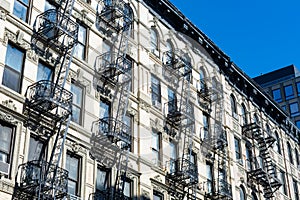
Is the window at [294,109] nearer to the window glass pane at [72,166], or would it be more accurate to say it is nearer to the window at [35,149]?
the window glass pane at [72,166]

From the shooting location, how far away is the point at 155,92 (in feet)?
94.2

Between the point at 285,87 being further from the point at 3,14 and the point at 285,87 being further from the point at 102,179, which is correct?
the point at 3,14

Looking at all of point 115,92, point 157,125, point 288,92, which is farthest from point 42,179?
point 288,92

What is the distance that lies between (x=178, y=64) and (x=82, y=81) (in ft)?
30.3

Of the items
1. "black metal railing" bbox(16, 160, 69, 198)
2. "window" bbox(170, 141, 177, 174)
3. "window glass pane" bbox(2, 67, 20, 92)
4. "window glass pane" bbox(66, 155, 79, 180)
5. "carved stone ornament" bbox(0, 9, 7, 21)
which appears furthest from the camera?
"window" bbox(170, 141, 177, 174)

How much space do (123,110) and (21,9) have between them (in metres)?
6.53

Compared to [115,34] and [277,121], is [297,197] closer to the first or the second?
[277,121]

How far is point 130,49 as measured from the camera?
27484mm

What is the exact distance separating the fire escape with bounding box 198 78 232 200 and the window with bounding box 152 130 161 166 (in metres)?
4.02

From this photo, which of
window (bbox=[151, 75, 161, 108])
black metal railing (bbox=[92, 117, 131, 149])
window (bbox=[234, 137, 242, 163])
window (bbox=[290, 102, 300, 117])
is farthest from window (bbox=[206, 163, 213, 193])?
window (bbox=[290, 102, 300, 117])

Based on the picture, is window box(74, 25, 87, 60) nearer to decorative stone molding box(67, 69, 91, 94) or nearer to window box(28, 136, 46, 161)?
decorative stone molding box(67, 69, 91, 94)

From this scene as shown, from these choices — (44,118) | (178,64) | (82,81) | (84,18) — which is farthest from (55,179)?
(178,64)

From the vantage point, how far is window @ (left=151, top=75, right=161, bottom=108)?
2817 centimetres

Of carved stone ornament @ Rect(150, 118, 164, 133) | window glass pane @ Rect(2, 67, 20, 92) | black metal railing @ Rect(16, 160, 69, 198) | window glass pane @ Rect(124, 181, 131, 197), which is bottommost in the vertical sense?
black metal railing @ Rect(16, 160, 69, 198)
